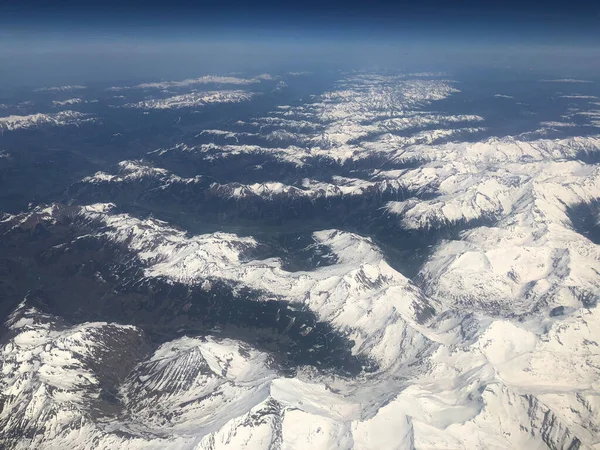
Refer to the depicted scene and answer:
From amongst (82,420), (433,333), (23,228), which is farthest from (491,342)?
(23,228)

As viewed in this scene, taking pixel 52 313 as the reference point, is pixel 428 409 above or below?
above

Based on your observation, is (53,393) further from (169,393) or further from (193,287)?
(193,287)

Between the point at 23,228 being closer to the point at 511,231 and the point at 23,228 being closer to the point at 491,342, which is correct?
the point at 491,342

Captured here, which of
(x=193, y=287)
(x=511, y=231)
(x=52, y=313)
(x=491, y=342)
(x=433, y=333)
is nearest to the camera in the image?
(x=491, y=342)

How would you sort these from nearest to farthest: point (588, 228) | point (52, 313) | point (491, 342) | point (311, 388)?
point (311, 388) < point (491, 342) < point (52, 313) < point (588, 228)

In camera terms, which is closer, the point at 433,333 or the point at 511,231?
the point at 433,333

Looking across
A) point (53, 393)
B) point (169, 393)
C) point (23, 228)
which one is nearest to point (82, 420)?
point (53, 393)

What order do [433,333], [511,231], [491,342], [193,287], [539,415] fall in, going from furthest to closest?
[511,231] < [193,287] < [433,333] < [491,342] < [539,415]

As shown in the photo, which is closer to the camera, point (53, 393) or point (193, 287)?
point (53, 393)

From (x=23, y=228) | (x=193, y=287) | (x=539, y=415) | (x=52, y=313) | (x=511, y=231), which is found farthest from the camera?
(x=23, y=228)
